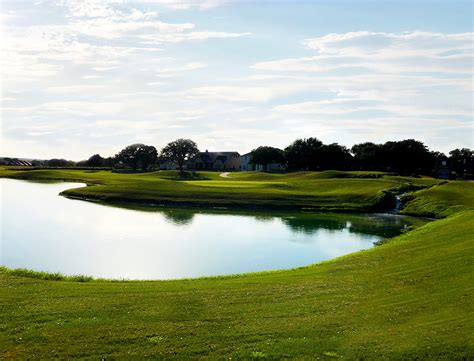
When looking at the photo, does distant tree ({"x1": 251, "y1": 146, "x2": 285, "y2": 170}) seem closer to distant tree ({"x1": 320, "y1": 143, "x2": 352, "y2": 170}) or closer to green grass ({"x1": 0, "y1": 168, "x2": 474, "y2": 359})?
distant tree ({"x1": 320, "y1": 143, "x2": 352, "y2": 170})

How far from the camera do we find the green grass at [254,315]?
52.8ft

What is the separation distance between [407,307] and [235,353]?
25.9 feet

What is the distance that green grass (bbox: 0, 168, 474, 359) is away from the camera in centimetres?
1609

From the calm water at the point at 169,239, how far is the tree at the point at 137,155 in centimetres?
11075

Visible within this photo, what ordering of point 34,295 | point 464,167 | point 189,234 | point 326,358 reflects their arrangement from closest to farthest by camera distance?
point 326,358 < point 34,295 < point 189,234 < point 464,167

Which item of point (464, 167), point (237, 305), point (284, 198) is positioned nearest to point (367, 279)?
point (237, 305)

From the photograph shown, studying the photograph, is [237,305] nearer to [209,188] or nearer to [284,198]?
[284,198]

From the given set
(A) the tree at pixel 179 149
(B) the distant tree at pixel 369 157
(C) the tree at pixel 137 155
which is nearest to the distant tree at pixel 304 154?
(B) the distant tree at pixel 369 157

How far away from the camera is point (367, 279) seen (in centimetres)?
2573

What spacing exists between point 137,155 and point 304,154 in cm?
6115

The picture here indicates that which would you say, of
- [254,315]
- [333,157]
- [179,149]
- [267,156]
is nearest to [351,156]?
[333,157]

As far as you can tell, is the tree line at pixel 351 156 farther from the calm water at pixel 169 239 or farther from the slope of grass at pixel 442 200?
the calm water at pixel 169 239

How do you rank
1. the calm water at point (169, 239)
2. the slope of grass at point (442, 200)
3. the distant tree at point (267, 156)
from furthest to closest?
the distant tree at point (267, 156)
the slope of grass at point (442, 200)
the calm water at point (169, 239)

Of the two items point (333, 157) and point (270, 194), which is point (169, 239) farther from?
point (333, 157)
